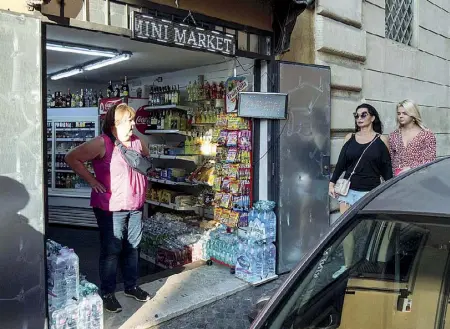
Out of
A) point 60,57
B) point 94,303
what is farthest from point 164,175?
point 94,303

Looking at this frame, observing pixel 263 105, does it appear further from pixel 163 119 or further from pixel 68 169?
pixel 68 169

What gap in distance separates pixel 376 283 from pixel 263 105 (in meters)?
3.18

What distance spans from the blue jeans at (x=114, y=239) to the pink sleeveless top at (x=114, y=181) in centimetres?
8

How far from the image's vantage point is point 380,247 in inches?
79.3

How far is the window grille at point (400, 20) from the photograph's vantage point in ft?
24.5

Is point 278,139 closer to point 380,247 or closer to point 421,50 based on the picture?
point 380,247

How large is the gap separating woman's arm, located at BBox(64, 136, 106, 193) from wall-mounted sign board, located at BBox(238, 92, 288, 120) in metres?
1.74

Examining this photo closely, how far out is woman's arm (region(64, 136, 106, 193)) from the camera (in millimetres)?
3787

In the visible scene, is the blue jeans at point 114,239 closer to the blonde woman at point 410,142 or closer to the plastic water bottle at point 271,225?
the plastic water bottle at point 271,225

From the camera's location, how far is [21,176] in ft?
10.2

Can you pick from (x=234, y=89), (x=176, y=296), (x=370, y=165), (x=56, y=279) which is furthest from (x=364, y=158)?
(x=56, y=279)

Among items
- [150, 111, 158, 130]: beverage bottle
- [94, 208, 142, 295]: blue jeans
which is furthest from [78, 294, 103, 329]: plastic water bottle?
[150, 111, 158, 130]: beverage bottle

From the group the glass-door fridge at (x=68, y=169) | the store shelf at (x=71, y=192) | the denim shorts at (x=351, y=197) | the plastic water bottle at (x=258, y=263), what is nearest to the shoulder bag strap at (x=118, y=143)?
the plastic water bottle at (x=258, y=263)

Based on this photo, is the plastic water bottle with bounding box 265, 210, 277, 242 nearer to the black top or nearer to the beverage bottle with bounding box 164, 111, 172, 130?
the black top
